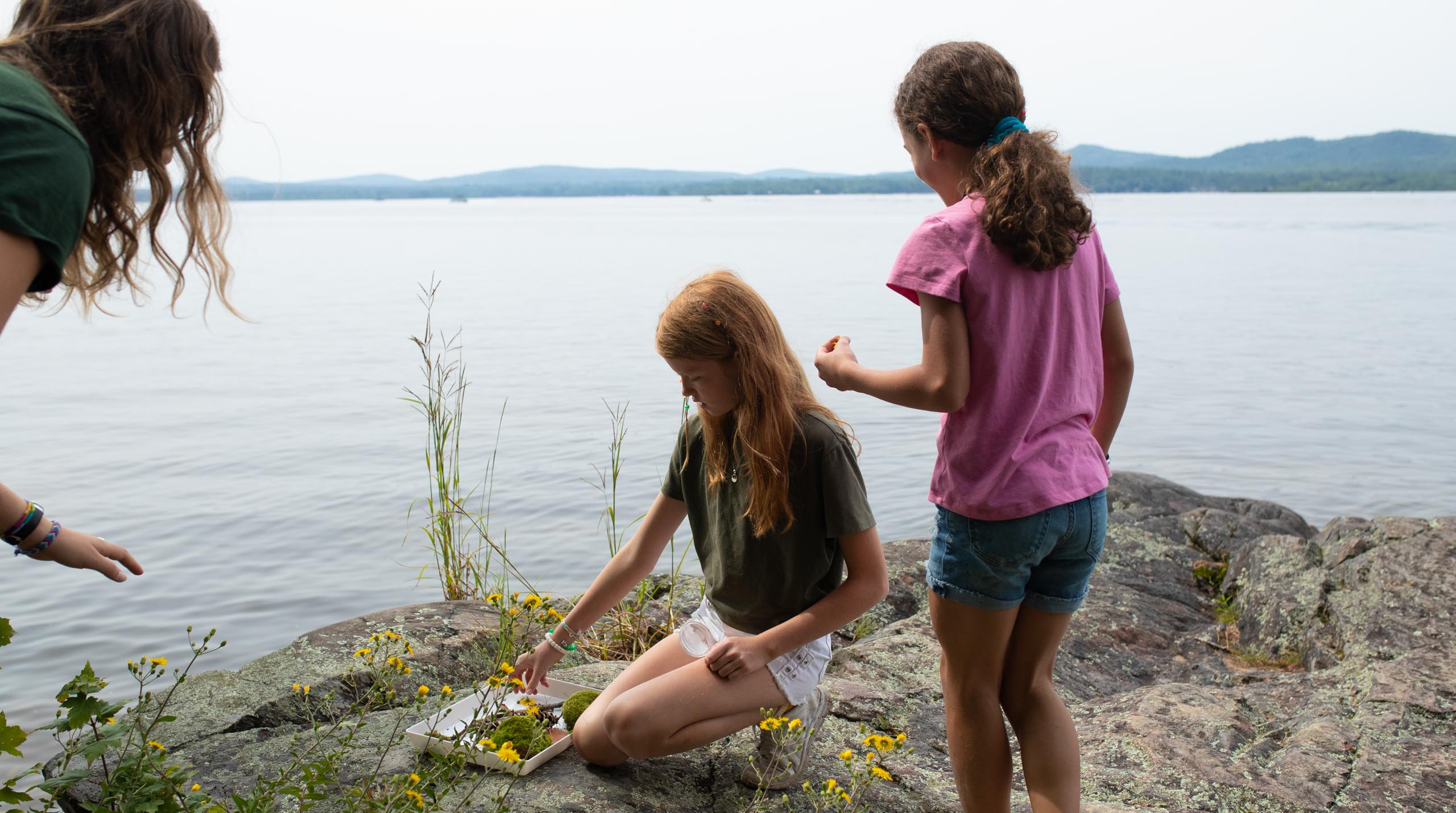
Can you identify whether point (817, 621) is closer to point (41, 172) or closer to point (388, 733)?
point (388, 733)

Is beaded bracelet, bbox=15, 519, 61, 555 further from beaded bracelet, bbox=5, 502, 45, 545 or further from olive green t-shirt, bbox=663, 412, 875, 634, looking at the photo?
olive green t-shirt, bbox=663, 412, 875, 634

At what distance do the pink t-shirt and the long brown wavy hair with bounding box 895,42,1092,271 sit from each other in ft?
0.16

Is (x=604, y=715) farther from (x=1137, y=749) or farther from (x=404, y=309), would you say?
(x=404, y=309)

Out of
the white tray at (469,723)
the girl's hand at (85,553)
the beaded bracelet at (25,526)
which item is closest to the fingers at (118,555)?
the girl's hand at (85,553)

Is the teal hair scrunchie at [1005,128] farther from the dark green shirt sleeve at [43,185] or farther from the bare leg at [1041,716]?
the dark green shirt sleeve at [43,185]

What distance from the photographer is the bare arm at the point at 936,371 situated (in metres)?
2.21

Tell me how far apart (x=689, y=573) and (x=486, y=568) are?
1116 millimetres

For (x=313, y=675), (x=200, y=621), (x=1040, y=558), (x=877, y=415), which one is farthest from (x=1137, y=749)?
(x=877, y=415)

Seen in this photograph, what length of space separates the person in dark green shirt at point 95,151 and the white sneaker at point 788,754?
150cm

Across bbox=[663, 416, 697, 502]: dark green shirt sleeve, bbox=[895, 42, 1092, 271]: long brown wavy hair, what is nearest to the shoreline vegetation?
bbox=[663, 416, 697, 502]: dark green shirt sleeve

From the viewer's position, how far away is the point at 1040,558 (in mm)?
2258

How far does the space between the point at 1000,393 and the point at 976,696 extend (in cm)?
67

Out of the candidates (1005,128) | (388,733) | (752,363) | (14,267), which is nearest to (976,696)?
(752,363)

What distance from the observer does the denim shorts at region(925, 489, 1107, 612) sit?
224cm
